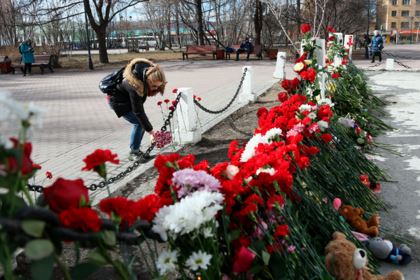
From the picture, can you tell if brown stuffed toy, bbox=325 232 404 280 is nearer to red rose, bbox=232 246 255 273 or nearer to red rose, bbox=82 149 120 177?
red rose, bbox=232 246 255 273

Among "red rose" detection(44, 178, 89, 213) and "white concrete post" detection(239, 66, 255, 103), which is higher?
"red rose" detection(44, 178, 89, 213)

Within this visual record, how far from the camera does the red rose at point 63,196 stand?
118 centimetres

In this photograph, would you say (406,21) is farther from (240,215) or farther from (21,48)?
(240,215)

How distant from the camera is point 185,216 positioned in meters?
1.49

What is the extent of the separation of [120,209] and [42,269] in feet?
1.19

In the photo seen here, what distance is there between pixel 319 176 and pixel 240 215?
55.9 inches

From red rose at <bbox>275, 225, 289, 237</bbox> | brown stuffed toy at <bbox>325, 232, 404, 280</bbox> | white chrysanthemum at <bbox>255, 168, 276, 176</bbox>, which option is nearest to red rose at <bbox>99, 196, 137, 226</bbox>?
red rose at <bbox>275, 225, 289, 237</bbox>

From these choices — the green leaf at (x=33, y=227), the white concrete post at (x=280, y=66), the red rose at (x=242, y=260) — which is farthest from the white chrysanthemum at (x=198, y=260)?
the white concrete post at (x=280, y=66)

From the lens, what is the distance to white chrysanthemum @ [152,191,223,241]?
58.7 inches

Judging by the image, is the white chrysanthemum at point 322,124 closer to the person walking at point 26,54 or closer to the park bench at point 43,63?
the person walking at point 26,54

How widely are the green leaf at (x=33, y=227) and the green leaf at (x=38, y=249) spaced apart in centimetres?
2

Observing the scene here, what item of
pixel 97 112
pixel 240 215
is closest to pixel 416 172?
pixel 240 215

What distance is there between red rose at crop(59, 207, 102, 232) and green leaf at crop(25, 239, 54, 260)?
0.09m

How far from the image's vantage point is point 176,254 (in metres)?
1.61
